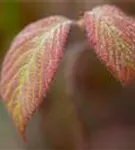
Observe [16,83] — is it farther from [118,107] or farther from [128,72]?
[118,107]

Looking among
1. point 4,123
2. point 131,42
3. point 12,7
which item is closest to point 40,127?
point 4,123

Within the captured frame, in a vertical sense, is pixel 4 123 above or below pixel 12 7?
below
